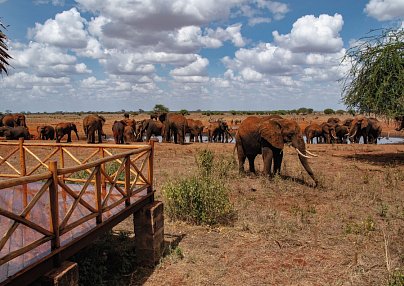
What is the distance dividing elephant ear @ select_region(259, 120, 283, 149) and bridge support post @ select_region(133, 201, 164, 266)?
6238mm

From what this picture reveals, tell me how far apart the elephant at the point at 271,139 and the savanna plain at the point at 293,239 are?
82 centimetres

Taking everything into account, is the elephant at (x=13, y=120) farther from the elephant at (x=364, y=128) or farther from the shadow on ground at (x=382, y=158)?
the elephant at (x=364, y=128)

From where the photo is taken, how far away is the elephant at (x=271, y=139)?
11.8 meters

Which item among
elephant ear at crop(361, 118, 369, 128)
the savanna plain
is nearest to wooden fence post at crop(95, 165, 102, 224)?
the savanna plain

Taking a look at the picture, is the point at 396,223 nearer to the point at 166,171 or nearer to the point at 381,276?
the point at 381,276

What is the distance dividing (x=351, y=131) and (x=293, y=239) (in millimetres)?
25325

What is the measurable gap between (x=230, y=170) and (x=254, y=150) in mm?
1711

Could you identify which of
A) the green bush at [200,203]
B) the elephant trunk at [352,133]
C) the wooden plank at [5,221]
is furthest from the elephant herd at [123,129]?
the wooden plank at [5,221]

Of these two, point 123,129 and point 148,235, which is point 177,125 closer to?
point 123,129

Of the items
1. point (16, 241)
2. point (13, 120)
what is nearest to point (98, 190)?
point (16, 241)

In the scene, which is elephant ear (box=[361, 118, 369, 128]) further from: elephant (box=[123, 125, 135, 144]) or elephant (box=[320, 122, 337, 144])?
elephant (box=[123, 125, 135, 144])

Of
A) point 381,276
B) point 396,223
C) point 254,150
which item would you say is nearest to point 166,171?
point 254,150

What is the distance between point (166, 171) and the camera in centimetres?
1511

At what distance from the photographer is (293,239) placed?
7.43m
